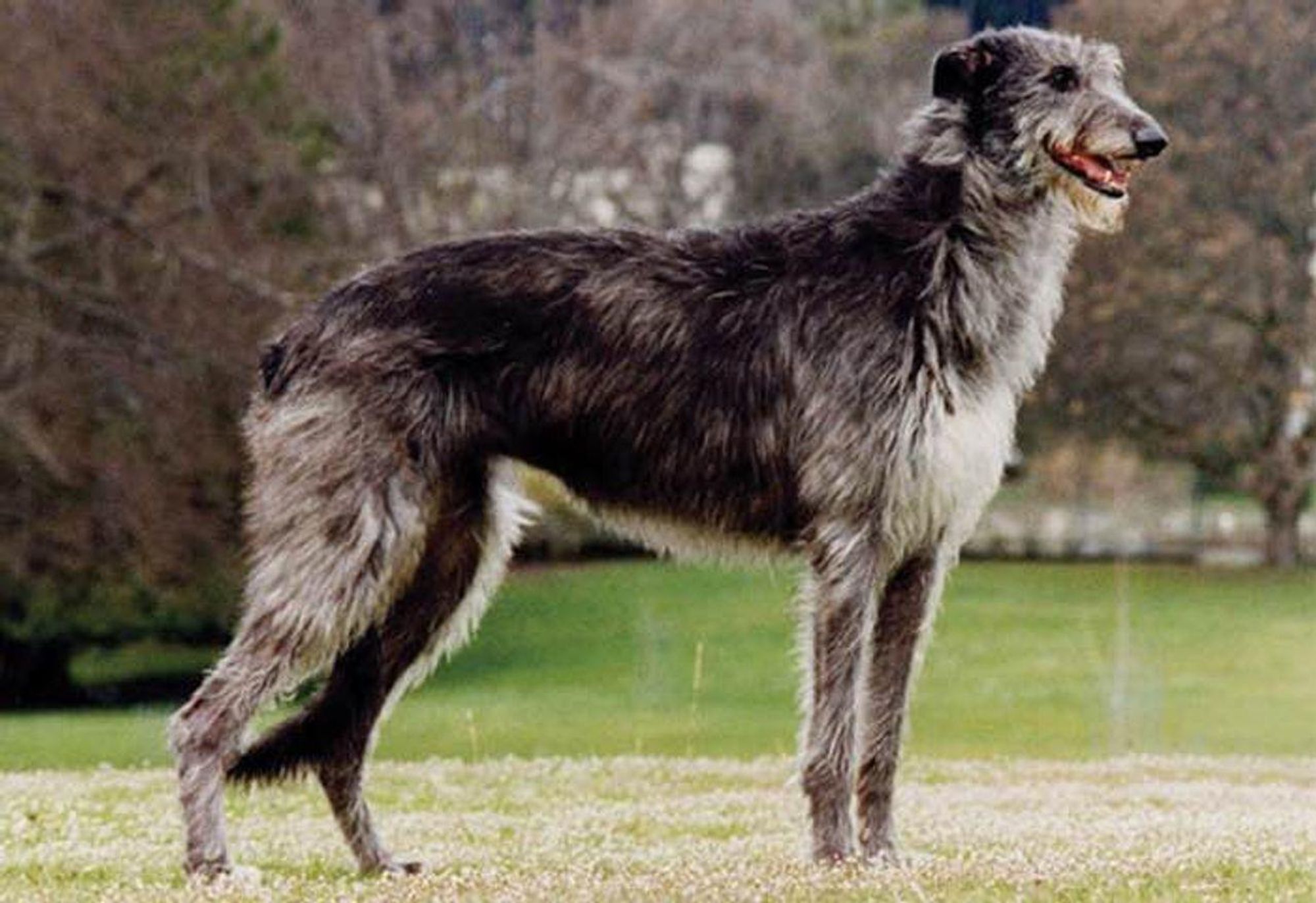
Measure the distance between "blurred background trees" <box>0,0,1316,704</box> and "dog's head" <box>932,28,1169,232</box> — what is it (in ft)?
76.8

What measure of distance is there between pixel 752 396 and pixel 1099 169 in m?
1.45

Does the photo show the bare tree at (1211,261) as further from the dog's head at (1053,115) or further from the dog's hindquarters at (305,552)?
the dog's hindquarters at (305,552)

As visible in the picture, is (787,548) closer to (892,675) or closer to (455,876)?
(892,675)

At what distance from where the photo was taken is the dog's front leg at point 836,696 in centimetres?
862

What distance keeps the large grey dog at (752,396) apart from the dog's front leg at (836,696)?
1 centimetres

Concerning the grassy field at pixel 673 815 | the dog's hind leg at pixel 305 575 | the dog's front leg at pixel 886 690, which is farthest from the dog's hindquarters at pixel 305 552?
the dog's front leg at pixel 886 690

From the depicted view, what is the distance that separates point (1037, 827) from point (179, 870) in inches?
150

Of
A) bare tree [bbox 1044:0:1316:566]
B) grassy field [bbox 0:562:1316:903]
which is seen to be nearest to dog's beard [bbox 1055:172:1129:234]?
grassy field [bbox 0:562:1316:903]

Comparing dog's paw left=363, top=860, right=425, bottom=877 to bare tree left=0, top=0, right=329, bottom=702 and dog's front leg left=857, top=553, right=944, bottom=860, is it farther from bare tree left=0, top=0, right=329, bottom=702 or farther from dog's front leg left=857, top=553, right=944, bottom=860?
bare tree left=0, top=0, right=329, bottom=702

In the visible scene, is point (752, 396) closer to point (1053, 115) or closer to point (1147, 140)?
point (1053, 115)

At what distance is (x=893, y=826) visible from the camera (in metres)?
9.08

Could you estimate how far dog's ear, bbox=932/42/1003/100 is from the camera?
28.8 feet

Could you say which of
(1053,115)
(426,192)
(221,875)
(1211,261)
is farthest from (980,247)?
(1211,261)

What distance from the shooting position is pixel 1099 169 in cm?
866
